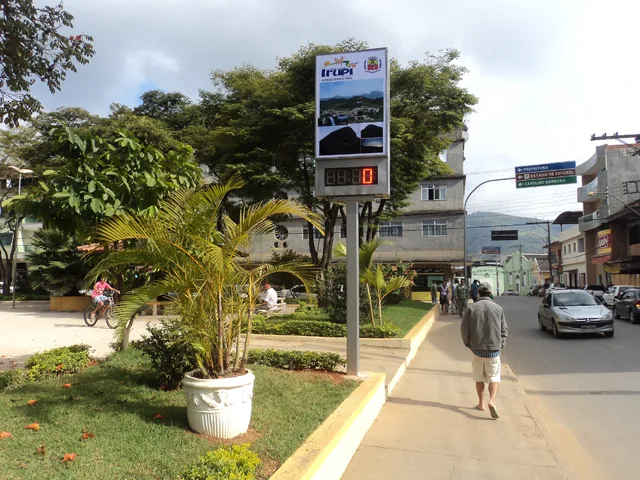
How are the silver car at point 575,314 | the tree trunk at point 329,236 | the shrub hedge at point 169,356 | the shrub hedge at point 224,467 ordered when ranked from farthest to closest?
the tree trunk at point 329,236
the silver car at point 575,314
the shrub hedge at point 169,356
the shrub hedge at point 224,467

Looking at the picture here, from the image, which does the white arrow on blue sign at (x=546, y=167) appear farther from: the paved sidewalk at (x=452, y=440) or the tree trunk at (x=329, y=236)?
the paved sidewalk at (x=452, y=440)

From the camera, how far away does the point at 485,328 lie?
6387 mm

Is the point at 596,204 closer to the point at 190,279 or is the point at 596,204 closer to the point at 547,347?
the point at 547,347

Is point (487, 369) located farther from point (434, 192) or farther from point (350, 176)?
point (434, 192)

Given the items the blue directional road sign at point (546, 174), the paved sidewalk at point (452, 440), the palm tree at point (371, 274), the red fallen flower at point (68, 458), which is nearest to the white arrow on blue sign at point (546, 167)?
the blue directional road sign at point (546, 174)

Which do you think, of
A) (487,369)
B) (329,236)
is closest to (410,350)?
(487,369)

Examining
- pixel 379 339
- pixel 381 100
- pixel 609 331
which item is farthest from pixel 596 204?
pixel 381 100

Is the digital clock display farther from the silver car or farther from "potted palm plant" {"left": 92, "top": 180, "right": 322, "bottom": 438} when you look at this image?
the silver car

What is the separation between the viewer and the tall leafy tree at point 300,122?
18141 millimetres

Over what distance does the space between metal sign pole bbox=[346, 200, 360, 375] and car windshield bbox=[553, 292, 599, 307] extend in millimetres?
10275

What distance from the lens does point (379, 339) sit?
1144 cm

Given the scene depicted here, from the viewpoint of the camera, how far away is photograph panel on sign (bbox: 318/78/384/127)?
744cm

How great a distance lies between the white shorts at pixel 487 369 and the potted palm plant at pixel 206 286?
3.19 metres

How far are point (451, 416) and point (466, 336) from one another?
3.36 ft
